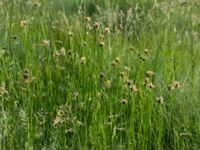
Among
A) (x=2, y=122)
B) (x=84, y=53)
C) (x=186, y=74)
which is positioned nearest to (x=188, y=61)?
(x=186, y=74)

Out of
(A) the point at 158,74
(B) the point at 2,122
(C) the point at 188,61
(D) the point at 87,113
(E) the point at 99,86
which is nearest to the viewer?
(B) the point at 2,122

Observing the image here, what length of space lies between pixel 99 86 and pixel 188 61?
710mm

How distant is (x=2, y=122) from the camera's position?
216 centimetres

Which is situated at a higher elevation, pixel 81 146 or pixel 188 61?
pixel 188 61

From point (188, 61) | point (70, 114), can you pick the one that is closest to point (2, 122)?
point (70, 114)

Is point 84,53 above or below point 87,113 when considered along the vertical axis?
above

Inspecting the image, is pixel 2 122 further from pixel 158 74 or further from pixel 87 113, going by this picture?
pixel 158 74

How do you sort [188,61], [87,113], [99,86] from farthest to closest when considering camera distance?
1. [188,61]
2. [99,86]
3. [87,113]

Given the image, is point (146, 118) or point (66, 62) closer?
point (146, 118)

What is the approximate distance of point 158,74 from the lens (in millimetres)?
2734

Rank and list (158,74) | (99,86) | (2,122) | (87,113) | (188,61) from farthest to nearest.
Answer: (188,61) < (158,74) < (99,86) < (87,113) < (2,122)

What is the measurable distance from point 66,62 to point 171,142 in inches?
31.4

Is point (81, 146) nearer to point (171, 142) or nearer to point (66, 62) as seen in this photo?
point (171, 142)

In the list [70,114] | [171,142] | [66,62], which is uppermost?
[66,62]
